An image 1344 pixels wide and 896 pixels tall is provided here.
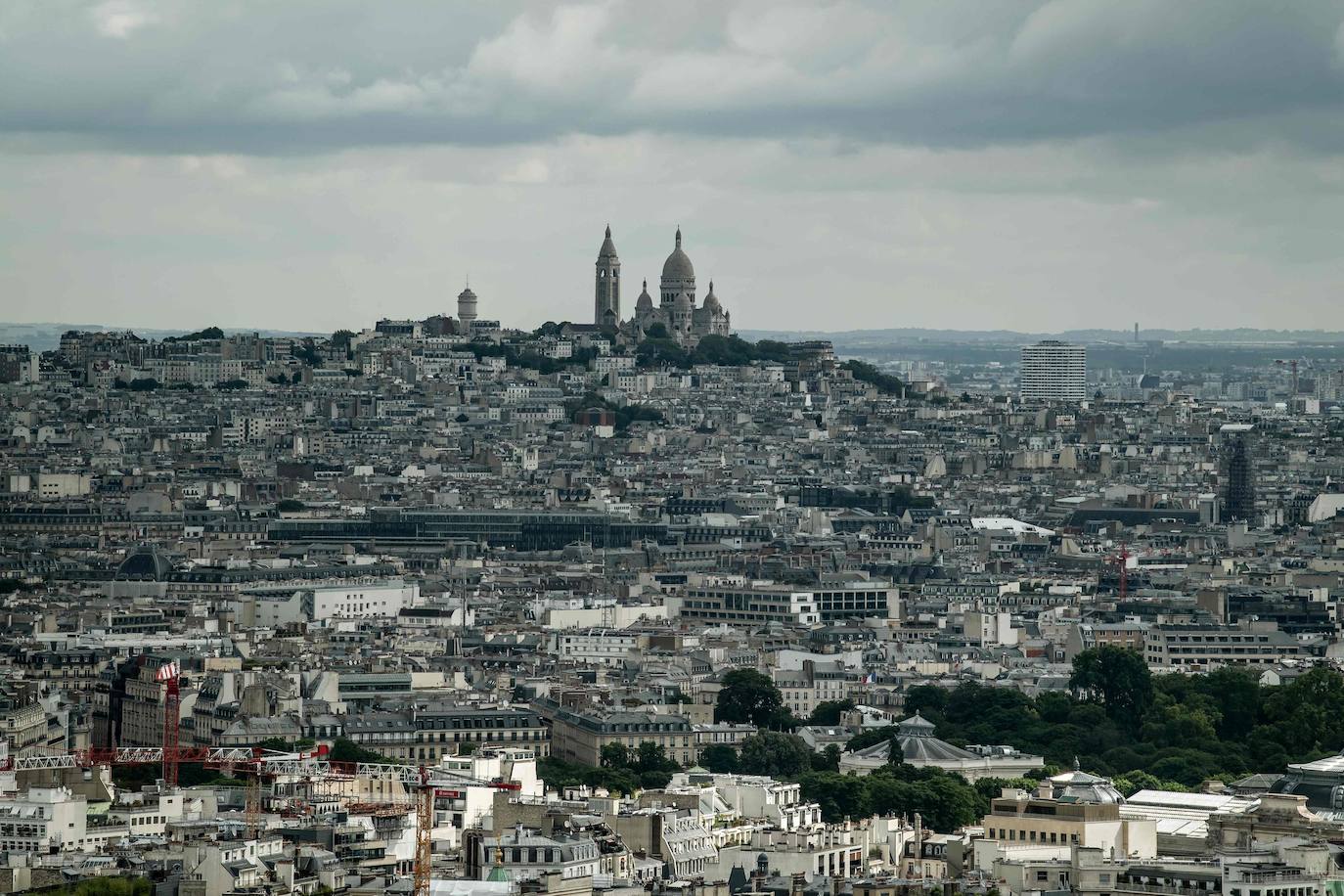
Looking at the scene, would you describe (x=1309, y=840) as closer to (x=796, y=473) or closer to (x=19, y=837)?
(x=19, y=837)

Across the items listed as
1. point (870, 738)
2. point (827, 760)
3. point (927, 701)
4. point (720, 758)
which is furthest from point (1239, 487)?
point (827, 760)

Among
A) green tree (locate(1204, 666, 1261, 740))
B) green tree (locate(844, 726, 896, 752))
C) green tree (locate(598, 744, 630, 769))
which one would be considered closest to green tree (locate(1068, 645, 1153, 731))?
green tree (locate(1204, 666, 1261, 740))

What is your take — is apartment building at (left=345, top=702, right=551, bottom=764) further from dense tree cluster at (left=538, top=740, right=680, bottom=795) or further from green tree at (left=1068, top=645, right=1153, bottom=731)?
green tree at (left=1068, top=645, right=1153, bottom=731)

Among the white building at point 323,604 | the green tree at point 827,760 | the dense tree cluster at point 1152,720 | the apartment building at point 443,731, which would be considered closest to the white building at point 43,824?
the apartment building at point 443,731

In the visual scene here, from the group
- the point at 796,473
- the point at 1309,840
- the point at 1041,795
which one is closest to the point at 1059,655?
the point at 1041,795

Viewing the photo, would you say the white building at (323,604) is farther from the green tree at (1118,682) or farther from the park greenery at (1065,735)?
the green tree at (1118,682)

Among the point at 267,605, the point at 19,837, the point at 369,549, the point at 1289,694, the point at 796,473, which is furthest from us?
the point at 796,473

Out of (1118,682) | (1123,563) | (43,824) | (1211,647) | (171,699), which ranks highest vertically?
(43,824)

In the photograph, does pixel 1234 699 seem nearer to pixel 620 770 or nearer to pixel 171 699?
pixel 620 770
